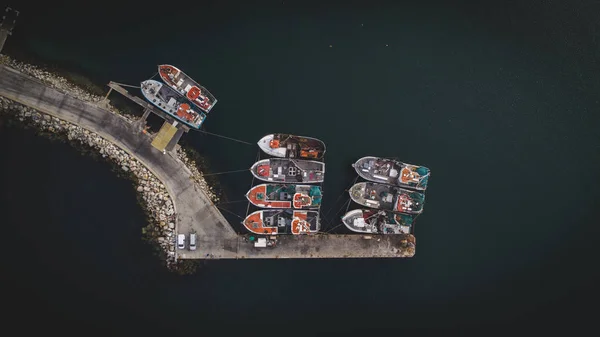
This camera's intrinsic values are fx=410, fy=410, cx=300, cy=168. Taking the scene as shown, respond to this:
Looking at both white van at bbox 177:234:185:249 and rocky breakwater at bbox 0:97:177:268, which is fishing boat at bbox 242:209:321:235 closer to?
white van at bbox 177:234:185:249

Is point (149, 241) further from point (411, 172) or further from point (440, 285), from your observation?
point (440, 285)

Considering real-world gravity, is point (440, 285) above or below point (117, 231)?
below

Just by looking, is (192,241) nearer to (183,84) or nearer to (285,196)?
(285,196)

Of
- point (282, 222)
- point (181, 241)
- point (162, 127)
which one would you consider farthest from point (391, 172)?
point (162, 127)

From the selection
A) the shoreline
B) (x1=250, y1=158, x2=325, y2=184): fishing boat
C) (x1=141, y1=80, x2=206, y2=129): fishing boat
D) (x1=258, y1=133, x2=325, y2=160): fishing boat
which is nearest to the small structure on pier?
(x1=141, y1=80, x2=206, y2=129): fishing boat

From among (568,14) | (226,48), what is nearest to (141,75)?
(226,48)

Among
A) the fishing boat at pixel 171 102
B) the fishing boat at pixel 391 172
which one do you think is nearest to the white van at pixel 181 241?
the fishing boat at pixel 171 102
